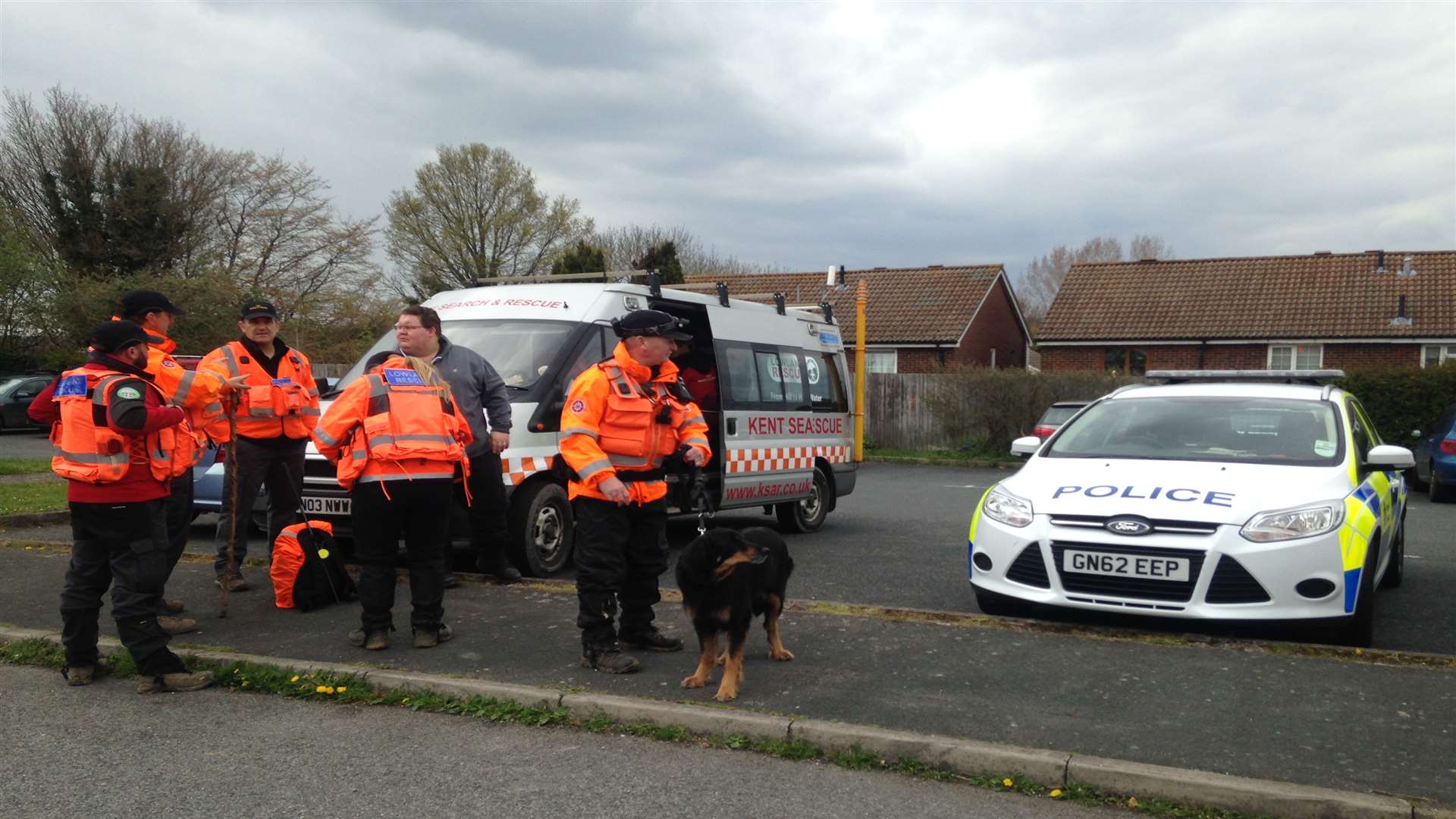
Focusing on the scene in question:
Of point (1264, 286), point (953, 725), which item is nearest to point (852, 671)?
point (953, 725)

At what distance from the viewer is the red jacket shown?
16.7ft

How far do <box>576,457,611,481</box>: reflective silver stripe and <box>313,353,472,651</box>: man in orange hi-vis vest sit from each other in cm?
86

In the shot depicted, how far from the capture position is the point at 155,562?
17.5 ft

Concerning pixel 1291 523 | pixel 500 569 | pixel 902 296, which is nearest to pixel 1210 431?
pixel 1291 523

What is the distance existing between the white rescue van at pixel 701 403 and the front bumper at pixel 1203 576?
366cm

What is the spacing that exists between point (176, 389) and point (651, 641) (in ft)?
10.1

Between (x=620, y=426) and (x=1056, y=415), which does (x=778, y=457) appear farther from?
(x=1056, y=415)

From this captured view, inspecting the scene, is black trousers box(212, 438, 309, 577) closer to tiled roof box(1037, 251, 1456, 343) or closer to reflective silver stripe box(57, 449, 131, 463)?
reflective silver stripe box(57, 449, 131, 463)

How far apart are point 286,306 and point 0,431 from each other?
788cm

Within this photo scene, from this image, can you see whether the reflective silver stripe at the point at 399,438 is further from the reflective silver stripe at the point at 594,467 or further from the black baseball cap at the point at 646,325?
the black baseball cap at the point at 646,325

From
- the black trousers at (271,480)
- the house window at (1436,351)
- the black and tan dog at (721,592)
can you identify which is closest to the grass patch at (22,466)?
the black trousers at (271,480)

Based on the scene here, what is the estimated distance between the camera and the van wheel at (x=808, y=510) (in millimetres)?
11516

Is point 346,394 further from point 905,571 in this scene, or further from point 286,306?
point 286,306

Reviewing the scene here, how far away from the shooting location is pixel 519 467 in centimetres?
788
